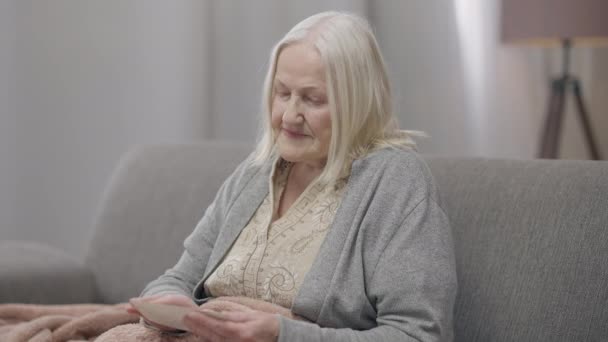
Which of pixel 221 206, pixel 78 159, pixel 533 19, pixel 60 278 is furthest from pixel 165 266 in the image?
pixel 533 19

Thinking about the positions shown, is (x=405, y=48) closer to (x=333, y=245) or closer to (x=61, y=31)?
(x=61, y=31)

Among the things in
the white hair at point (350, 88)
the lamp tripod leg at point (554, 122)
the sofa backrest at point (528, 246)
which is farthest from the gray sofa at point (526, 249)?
the lamp tripod leg at point (554, 122)

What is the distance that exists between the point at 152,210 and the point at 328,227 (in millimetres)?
807

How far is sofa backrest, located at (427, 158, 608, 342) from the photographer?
62.7 inches

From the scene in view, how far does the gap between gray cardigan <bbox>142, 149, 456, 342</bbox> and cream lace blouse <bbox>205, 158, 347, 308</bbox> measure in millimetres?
39

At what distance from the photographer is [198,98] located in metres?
3.19

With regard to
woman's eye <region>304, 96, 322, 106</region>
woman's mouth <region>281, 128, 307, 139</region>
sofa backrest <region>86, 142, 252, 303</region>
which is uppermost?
woman's eye <region>304, 96, 322, 106</region>

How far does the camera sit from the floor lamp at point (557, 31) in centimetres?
276

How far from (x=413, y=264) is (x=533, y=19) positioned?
1.57m

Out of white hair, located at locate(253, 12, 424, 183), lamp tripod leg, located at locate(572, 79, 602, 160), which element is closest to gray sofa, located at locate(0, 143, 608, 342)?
white hair, located at locate(253, 12, 424, 183)

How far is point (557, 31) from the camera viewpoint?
2789mm

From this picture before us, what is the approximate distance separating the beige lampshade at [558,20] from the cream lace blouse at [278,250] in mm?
1386

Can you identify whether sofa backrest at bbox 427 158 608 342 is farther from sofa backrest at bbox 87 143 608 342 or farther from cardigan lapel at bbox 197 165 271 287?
cardigan lapel at bbox 197 165 271 287

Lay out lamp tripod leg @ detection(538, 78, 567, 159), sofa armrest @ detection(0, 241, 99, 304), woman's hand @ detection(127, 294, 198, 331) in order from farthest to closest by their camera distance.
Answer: lamp tripod leg @ detection(538, 78, 567, 159)
sofa armrest @ detection(0, 241, 99, 304)
woman's hand @ detection(127, 294, 198, 331)
